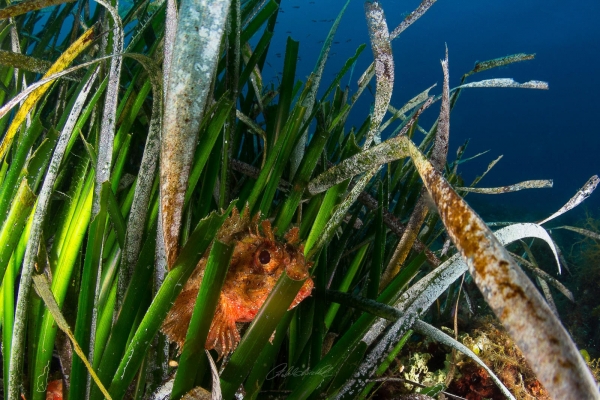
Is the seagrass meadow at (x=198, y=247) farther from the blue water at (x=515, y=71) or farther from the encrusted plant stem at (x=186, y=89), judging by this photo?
the blue water at (x=515, y=71)

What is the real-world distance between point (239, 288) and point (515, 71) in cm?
8678

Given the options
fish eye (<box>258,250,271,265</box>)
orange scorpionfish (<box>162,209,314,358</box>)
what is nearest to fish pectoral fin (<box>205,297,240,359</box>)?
orange scorpionfish (<box>162,209,314,358</box>)

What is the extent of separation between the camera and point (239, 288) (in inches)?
42.2

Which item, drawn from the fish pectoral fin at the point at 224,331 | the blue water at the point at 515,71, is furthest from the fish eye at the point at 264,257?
the blue water at the point at 515,71

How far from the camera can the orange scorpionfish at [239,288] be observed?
1049mm

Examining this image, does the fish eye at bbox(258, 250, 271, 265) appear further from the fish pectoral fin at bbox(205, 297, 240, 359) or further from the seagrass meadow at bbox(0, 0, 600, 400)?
the fish pectoral fin at bbox(205, 297, 240, 359)

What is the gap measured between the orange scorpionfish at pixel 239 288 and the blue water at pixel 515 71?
63.1 meters

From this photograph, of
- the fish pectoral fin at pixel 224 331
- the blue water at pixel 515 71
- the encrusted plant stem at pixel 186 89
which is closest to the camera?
the encrusted plant stem at pixel 186 89

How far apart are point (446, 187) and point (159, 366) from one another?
1.03 meters

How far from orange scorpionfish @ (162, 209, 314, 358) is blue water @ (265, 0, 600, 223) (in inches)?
2484

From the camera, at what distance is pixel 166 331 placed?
3.40 feet

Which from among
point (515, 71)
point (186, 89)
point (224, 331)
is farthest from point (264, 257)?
point (515, 71)

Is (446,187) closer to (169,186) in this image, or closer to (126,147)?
(169,186)

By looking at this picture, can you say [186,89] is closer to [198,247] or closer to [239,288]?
[198,247]
